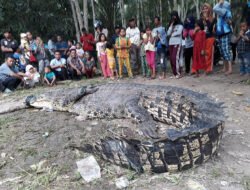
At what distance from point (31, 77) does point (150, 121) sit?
585cm

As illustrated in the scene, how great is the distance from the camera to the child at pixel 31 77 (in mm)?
9406

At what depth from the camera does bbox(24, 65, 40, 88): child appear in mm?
9406

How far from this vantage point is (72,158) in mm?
3777

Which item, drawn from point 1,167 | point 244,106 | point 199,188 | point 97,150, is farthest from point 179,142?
point 244,106

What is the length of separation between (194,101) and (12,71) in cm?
664

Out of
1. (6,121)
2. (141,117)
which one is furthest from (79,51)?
(141,117)

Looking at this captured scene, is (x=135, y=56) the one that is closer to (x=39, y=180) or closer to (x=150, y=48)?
Result: (x=150, y=48)

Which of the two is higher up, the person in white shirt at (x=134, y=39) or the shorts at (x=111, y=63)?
the person in white shirt at (x=134, y=39)

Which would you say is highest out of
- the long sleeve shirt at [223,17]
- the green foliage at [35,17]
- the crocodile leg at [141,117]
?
the green foliage at [35,17]

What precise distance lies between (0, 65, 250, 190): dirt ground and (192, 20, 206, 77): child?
2798 millimetres

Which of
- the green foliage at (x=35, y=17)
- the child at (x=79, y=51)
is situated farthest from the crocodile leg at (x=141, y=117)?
the green foliage at (x=35, y=17)

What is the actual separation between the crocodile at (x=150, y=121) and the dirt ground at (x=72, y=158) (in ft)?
0.47

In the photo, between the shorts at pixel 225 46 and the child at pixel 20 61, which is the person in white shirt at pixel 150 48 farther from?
the child at pixel 20 61

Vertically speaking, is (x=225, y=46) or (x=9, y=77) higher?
(x=225, y=46)
